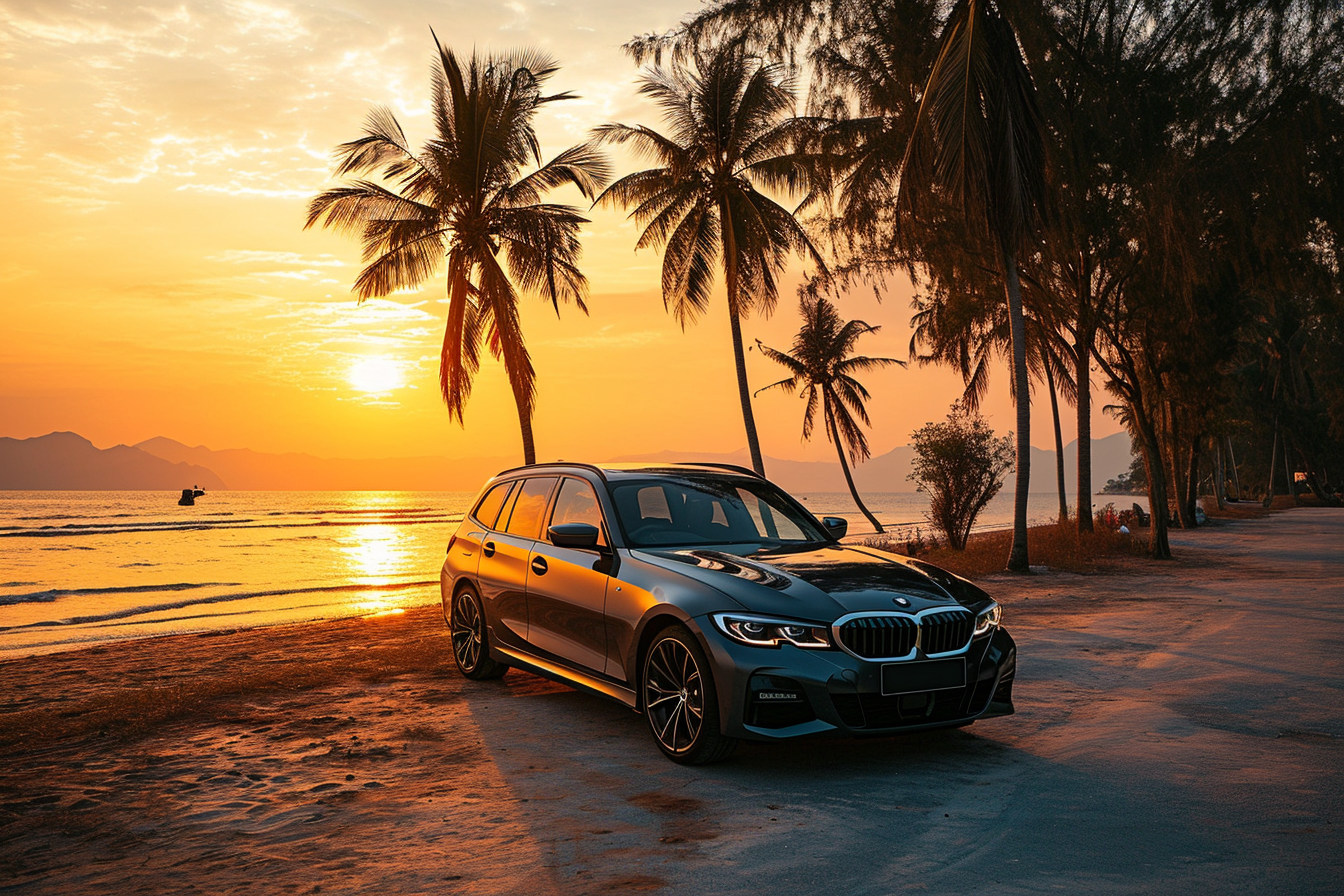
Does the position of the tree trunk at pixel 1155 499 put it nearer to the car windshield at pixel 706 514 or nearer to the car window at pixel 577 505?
the car windshield at pixel 706 514

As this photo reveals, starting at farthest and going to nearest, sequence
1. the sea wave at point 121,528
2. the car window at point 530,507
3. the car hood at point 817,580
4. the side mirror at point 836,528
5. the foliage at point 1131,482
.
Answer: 1. the foliage at point 1131,482
2. the sea wave at point 121,528
3. the car window at point 530,507
4. the side mirror at point 836,528
5. the car hood at point 817,580

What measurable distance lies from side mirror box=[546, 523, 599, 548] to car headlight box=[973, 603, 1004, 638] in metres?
2.36

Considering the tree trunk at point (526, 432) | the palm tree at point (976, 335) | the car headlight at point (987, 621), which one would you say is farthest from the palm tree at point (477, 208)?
the car headlight at point (987, 621)

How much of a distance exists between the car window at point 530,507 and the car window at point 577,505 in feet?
0.66

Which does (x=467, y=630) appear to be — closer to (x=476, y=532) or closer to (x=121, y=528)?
(x=476, y=532)

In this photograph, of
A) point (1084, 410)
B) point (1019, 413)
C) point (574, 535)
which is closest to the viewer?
point (574, 535)

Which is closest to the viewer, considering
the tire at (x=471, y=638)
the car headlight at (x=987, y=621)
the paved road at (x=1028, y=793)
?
the paved road at (x=1028, y=793)

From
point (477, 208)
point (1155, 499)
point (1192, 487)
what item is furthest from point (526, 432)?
point (1192, 487)

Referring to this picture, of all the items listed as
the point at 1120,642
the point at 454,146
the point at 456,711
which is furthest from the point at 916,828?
the point at 454,146

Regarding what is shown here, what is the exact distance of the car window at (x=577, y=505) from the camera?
669 cm

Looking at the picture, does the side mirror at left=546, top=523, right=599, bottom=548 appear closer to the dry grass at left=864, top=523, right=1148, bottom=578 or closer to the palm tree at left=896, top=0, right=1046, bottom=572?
the palm tree at left=896, top=0, right=1046, bottom=572

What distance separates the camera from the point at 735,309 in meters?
23.9

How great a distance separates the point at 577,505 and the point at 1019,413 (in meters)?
13.3

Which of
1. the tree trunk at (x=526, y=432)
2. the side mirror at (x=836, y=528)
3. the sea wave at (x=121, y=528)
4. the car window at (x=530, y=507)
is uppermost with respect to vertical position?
the tree trunk at (x=526, y=432)
